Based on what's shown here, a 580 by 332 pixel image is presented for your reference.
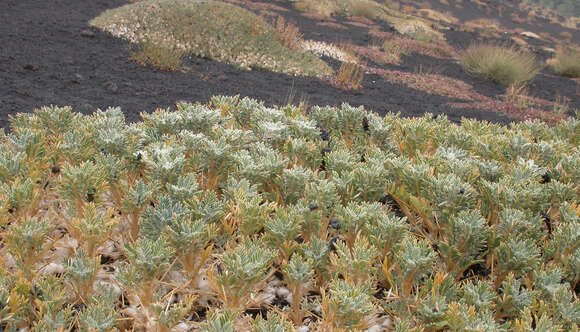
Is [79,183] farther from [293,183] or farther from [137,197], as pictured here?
[293,183]

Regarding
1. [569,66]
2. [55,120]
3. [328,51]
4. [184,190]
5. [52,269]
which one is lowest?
[328,51]

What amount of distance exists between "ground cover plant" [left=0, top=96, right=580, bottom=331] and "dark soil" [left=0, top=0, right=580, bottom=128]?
3852 mm

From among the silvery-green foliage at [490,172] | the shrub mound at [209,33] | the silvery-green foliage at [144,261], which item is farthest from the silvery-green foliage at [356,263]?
the shrub mound at [209,33]

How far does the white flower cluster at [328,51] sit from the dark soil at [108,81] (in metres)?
2.22

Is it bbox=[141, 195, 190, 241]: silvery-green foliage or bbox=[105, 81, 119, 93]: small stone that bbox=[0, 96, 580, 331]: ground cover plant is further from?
bbox=[105, 81, 119, 93]: small stone

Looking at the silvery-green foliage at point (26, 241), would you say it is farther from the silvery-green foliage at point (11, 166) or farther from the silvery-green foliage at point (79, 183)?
the silvery-green foliage at point (11, 166)

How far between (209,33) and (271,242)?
10415 mm

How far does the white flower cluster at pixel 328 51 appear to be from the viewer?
46.1 feet

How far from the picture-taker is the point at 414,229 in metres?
2.60

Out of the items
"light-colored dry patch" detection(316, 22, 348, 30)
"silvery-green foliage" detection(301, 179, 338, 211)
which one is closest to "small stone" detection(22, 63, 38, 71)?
"silvery-green foliage" detection(301, 179, 338, 211)

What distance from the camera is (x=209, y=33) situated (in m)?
11.5

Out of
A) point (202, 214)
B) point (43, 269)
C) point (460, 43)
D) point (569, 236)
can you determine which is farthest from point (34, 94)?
point (460, 43)

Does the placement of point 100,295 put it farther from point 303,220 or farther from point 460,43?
point 460,43

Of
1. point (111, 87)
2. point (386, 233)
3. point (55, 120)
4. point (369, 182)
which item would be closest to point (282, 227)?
point (386, 233)
